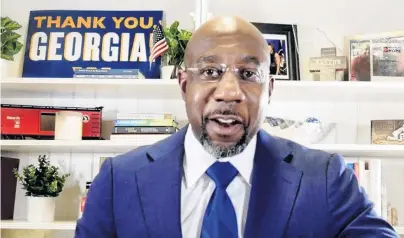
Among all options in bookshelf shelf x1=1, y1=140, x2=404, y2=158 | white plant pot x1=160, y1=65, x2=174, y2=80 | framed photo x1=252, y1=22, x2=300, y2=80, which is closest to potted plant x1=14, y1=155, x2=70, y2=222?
bookshelf shelf x1=1, y1=140, x2=404, y2=158

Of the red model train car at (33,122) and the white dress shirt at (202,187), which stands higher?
the red model train car at (33,122)

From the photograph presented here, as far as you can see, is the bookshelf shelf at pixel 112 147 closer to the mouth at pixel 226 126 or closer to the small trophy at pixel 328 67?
the small trophy at pixel 328 67

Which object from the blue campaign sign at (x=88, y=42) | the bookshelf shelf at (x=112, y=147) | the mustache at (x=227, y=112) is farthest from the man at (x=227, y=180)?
the blue campaign sign at (x=88, y=42)

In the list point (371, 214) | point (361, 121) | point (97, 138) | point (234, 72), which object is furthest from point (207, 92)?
point (361, 121)

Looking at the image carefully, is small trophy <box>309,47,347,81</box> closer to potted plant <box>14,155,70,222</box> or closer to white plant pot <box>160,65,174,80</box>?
white plant pot <box>160,65,174,80</box>

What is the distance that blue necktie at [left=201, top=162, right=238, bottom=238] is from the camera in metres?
1.10

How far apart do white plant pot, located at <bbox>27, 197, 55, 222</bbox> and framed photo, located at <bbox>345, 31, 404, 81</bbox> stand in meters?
1.39

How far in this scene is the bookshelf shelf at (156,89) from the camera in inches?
91.6

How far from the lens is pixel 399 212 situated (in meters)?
2.53

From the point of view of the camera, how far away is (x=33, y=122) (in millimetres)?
2436

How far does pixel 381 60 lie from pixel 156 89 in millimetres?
966

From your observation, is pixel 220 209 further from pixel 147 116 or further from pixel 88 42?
pixel 88 42

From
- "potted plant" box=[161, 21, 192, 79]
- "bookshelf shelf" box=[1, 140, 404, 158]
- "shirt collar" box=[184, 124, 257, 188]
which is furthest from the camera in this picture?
"potted plant" box=[161, 21, 192, 79]

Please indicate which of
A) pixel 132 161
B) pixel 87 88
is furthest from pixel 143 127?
pixel 132 161
